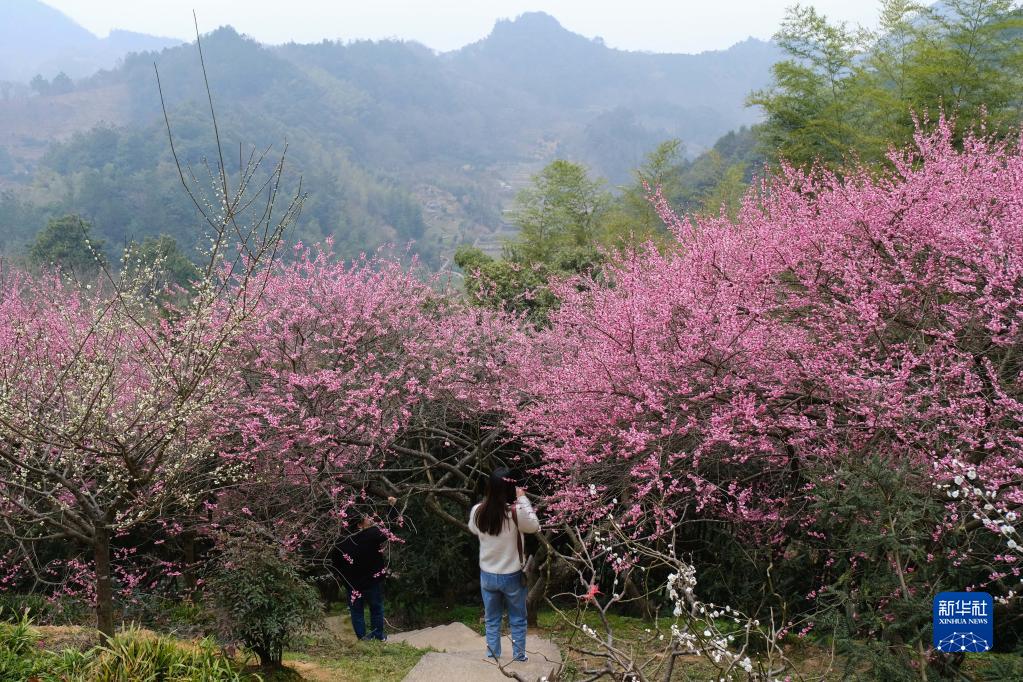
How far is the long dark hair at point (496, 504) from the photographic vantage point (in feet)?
15.3

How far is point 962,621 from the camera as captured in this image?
3.79 metres

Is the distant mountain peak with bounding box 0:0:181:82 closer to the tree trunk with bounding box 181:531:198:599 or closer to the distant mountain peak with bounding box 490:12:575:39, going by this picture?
the distant mountain peak with bounding box 490:12:575:39

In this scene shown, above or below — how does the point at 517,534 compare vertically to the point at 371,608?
above

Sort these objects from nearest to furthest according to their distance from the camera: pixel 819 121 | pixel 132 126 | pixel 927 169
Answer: pixel 927 169 < pixel 819 121 < pixel 132 126

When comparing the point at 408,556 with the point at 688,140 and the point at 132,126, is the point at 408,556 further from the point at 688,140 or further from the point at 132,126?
the point at 688,140

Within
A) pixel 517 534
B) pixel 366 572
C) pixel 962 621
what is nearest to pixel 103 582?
pixel 366 572

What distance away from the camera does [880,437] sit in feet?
17.3

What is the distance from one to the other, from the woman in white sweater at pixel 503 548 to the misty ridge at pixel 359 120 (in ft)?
48.6

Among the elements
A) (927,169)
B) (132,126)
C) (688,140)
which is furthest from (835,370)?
(688,140)

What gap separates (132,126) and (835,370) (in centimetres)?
7451

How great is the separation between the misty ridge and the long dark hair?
48.7ft

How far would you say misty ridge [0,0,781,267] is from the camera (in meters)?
54.6

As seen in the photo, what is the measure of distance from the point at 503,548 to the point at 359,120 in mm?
98950

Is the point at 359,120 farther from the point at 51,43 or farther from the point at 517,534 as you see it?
the point at 51,43
